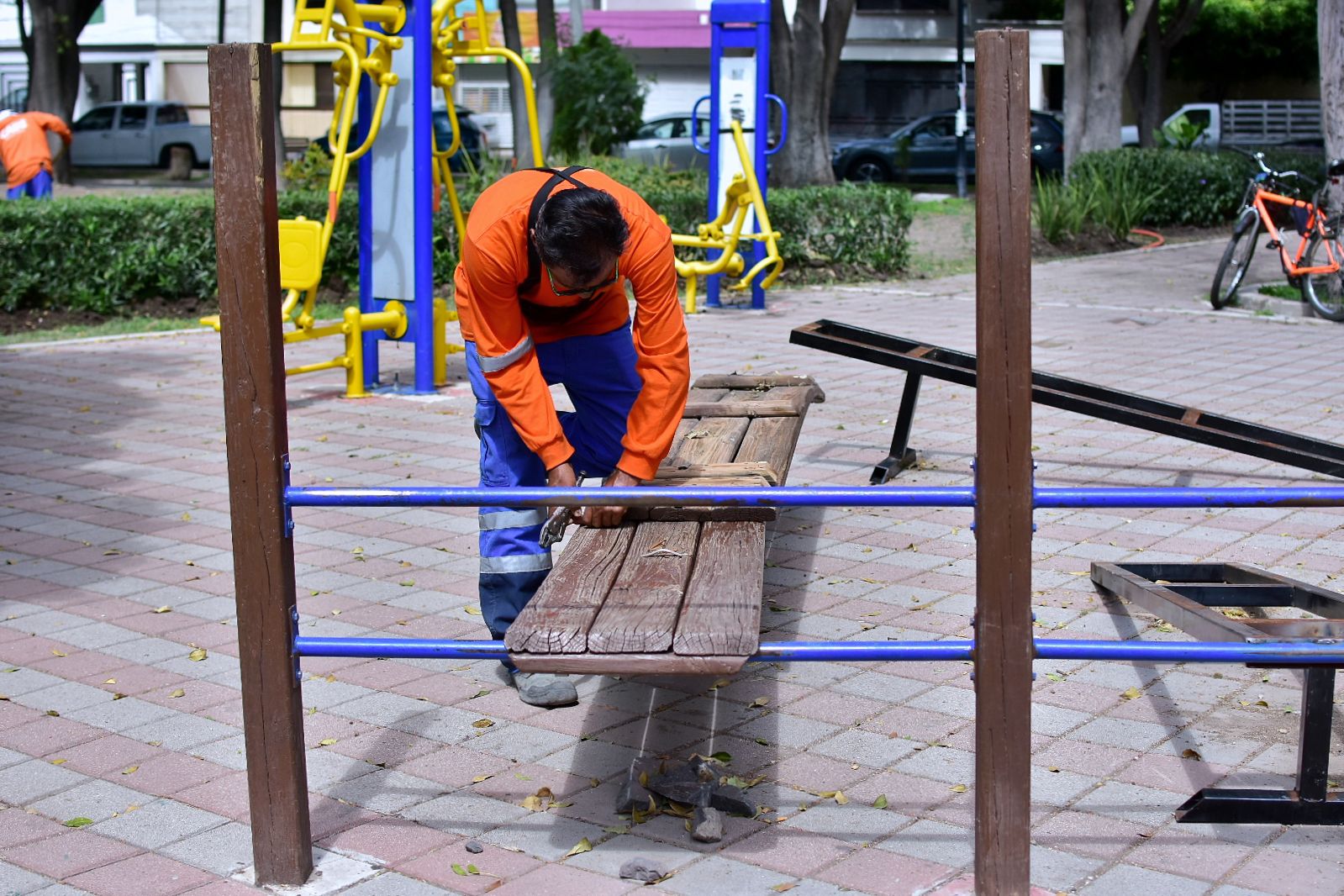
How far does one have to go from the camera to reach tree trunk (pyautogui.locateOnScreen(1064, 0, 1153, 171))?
18.4 meters

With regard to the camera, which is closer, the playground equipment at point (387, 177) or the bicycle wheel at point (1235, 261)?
the playground equipment at point (387, 177)

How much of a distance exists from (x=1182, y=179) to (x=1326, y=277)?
284 inches

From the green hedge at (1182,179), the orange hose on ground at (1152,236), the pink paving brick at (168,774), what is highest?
the green hedge at (1182,179)

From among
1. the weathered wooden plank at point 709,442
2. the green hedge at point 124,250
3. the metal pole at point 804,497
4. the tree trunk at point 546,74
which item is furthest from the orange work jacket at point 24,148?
the metal pole at point 804,497

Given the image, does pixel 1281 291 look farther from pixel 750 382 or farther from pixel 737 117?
pixel 750 382

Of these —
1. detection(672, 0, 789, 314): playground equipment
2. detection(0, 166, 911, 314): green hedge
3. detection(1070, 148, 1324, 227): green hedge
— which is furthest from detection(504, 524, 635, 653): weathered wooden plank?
detection(1070, 148, 1324, 227): green hedge

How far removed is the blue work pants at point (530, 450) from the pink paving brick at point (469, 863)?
2.87 feet

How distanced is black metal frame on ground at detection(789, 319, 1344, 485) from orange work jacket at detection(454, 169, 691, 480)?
5.86 ft

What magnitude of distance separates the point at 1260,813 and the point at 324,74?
4094 cm

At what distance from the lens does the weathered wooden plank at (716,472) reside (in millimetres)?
4059

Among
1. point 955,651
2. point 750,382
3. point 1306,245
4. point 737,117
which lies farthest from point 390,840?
point 1306,245

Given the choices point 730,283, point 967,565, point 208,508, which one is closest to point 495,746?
point 967,565

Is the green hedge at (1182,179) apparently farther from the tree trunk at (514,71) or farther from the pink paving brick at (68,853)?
the pink paving brick at (68,853)

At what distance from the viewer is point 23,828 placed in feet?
10.8
